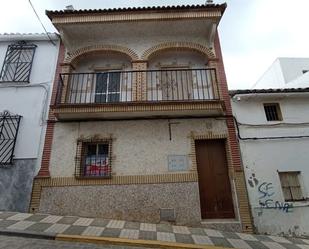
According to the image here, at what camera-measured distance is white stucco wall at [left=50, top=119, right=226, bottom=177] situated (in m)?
6.66

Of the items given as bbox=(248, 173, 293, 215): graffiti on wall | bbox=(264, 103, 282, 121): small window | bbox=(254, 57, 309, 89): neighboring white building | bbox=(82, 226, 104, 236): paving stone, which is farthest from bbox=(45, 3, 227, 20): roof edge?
bbox=(254, 57, 309, 89): neighboring white building

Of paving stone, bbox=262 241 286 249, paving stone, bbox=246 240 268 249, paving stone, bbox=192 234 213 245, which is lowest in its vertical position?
paving stone, bbox=262 241 286 249

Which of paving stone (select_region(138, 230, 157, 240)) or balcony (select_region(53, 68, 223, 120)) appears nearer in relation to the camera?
paving stone (select_region(138, 230, 157, 240))

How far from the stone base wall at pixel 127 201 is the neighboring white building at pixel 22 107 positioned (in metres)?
0.95

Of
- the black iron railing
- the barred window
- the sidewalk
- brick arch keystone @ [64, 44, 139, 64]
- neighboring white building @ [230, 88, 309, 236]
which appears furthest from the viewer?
brick arch keystone @ [64, 44, 139, 64]

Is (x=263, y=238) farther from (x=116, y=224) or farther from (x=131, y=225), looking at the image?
(x=116, y=224)

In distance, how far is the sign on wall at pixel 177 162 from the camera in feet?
21.7

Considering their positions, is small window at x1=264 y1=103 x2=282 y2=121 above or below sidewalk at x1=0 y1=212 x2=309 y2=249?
above

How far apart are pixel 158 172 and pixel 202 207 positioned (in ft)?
5.49

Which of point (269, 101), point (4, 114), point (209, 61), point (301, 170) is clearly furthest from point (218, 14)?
point (4, 114)

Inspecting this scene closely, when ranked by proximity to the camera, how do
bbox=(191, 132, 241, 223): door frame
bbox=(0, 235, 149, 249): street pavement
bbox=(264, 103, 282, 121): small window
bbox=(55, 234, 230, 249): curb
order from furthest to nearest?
bbox=(264, 103, 282, 121): small window < bbox=(191, 132, 241, 223): door frame < bbox=(55, 234, 230, 249): curb < bbox=(0, 235, 149, 249): street pavement

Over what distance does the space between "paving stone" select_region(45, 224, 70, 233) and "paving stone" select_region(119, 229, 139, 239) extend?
1.36 m

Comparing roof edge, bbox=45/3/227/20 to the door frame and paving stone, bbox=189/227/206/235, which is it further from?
paving stone, bbox=189/227/206/235

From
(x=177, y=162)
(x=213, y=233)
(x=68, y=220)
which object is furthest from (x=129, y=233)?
(x=177, y=162)
